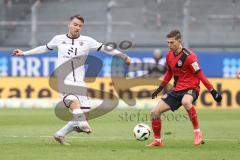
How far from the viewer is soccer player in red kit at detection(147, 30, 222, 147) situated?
13680 millimetres

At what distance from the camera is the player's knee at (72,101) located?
539 inches

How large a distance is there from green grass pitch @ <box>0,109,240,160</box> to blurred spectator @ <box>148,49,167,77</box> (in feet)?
13.9

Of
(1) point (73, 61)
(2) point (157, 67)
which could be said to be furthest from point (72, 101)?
(2) point (157, 67)

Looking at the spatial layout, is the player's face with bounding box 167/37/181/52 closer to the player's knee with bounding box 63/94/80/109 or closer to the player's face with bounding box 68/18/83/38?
the player's face with bounding box 68/18/83/38

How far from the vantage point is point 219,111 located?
88.2 feet

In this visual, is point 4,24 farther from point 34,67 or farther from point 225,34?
point 225,34

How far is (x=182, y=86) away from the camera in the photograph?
13883mm

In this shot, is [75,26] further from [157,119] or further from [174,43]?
[157,119]

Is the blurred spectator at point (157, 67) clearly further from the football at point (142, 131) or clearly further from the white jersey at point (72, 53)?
the white jersey at point (72, 53)

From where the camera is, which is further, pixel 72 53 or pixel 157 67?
pixel 157 67

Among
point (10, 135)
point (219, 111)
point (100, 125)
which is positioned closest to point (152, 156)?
point (10, 135)

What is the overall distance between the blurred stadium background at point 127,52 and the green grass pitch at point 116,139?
3cm

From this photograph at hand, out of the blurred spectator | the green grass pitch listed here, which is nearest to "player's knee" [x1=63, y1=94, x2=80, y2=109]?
the green grass pitch

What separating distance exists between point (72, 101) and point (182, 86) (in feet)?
6.81
